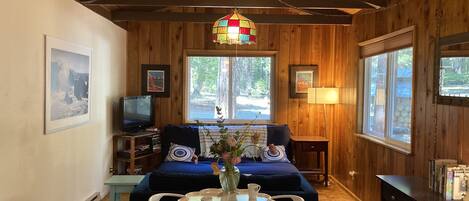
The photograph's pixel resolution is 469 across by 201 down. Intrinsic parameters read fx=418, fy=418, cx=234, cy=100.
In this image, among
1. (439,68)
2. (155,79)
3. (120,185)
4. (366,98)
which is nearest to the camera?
(439,68)

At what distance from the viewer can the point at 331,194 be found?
5668 millimetres

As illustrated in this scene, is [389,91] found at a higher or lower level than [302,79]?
lower

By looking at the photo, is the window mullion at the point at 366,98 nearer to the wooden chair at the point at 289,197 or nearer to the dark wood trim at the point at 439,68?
the dark wood trim at the point at 439,68

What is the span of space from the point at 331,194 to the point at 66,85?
3646mm

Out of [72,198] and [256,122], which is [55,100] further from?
[256,122]

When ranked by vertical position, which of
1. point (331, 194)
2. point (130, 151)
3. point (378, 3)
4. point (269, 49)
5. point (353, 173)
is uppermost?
point (378, 3)

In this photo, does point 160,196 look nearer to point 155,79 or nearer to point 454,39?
point 454,39

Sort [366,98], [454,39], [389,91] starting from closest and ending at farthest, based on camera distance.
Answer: [454,39], [389,91], [366,98]

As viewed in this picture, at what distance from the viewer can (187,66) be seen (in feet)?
21.6

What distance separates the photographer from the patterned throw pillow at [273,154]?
5.69 meters

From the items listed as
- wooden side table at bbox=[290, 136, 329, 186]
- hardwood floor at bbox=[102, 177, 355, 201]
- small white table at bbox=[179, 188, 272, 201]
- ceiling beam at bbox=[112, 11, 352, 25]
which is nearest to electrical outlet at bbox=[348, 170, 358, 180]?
hardwood floor at bbox=[102, 177, 355, 201]

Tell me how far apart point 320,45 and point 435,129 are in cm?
334

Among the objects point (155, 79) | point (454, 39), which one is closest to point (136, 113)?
point (155, 79)

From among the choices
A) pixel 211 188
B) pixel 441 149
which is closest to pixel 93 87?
pixel 211 188
